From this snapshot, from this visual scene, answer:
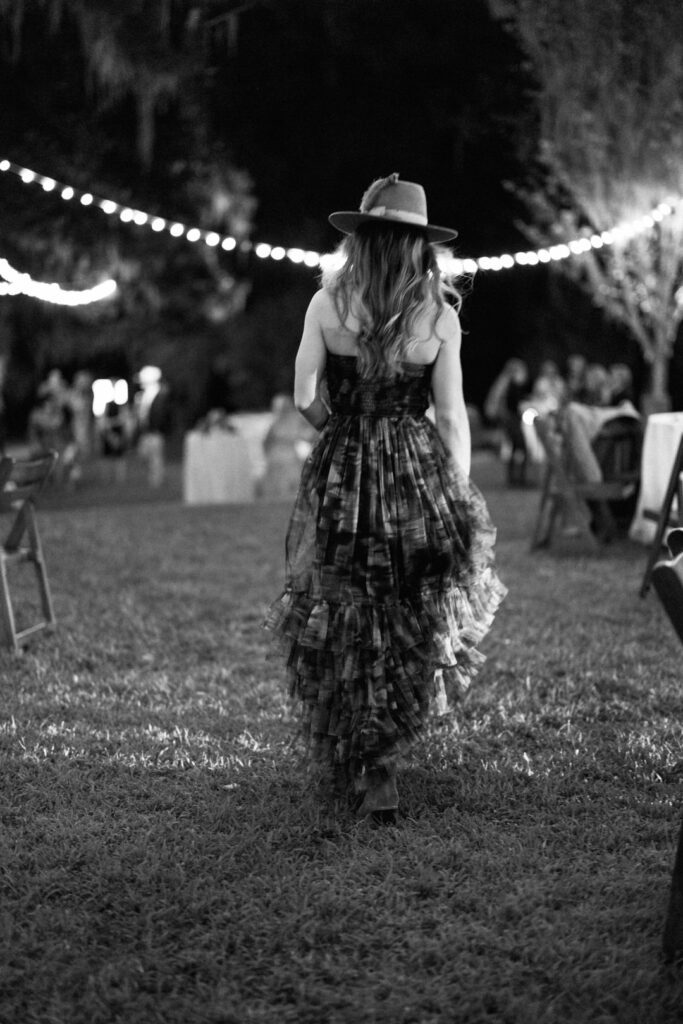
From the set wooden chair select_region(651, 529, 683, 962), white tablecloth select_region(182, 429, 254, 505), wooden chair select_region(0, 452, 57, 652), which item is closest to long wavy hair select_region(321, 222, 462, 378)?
wooden chair select_region(651, 529, 683, 962)

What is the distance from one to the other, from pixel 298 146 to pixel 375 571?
1961 cm

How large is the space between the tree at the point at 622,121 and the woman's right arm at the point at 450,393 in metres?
10.9

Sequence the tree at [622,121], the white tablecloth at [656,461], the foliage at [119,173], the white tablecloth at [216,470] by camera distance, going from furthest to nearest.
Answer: the foliage at [119,173]
the white tablecloth at [216,470]
the tree at [622,121]
the white tablecloth at [656,461]

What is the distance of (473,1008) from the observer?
99.7 inches

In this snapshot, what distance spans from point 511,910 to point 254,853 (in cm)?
75

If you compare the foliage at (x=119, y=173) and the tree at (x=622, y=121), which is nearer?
the tree at (x=622, y=121)

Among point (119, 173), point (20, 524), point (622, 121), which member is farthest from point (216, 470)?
Answer: point (20, 524)

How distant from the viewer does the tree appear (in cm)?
1501

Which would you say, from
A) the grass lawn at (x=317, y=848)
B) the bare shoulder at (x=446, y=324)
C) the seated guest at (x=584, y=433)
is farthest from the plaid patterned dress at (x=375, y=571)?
the seated guest at (x=584, y=433)

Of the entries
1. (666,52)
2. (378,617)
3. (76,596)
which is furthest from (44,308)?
(378,617)

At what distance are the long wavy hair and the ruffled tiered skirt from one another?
210mm

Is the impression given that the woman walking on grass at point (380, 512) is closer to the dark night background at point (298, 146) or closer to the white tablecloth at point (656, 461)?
the white tablecloth at point (656, 461)

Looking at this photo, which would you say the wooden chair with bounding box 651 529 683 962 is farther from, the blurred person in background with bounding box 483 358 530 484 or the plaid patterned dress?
the blurred person in background with bounding box 483 358 530 484

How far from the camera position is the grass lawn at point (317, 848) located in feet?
8.61
